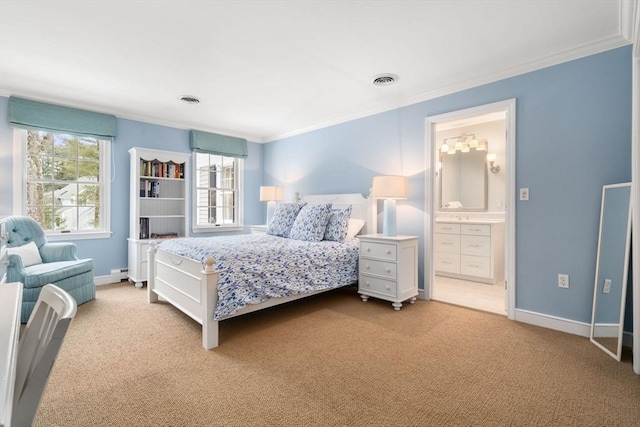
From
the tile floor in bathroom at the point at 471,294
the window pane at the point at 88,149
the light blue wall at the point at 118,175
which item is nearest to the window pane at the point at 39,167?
the light blue wall at the point at 118,175

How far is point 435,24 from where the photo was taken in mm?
2348

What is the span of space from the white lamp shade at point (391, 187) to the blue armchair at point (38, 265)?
3.34 m

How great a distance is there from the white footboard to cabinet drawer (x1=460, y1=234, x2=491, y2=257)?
11.8ft

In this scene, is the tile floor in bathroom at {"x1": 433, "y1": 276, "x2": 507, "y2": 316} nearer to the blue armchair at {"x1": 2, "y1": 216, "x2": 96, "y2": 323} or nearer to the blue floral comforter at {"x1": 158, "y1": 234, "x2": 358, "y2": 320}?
the blue floral comforter at {"x1": 158, "y1": 234, "x2": 358, "y2": 320}

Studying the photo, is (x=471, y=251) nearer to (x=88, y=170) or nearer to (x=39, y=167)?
(x=88, y=170)

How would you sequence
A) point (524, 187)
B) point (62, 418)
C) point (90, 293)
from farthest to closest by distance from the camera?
point (90, 293) < point (524, 187) < point (62, 418)

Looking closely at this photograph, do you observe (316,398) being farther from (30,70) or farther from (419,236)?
(30,70)

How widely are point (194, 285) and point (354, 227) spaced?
2.17 meters

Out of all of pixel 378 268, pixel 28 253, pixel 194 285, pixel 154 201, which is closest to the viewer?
pixel 194 285

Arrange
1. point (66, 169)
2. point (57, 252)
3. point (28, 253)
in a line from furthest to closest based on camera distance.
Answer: point (66, 169), point (57, 252), point (28, 253)

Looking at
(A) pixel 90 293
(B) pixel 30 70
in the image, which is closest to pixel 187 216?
(A) pixel 90 293

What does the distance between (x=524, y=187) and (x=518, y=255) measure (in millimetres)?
640

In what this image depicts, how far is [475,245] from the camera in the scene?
4488 mm

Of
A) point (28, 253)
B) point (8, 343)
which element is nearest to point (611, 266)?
→ point (8, 343)
